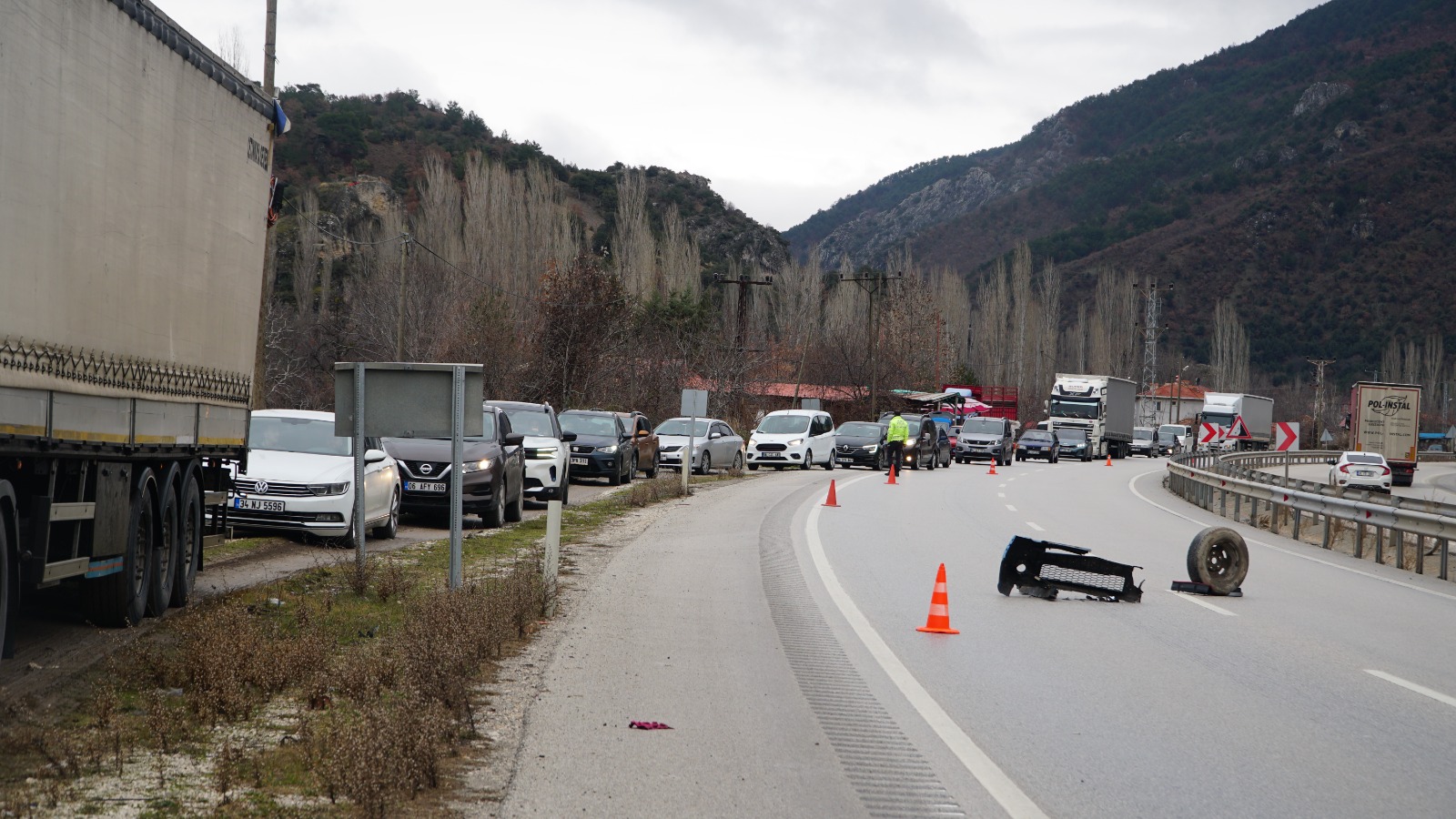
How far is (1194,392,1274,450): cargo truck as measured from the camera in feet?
275

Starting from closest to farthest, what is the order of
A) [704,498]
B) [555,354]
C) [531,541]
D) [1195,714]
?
[1195,714] → [531,541] → [704,498] → [555,354]

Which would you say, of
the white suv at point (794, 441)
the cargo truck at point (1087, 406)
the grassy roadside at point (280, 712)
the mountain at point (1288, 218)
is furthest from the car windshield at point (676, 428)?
the mountain at point (1288, 218)

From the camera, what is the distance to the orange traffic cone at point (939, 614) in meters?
Result: 10.9

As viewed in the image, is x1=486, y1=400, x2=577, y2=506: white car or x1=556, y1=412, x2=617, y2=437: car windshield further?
x1=556, y1=412, x2=617, y2=437: car windshield

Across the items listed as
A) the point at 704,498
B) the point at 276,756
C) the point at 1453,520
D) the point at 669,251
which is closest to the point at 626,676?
the point at 276,756

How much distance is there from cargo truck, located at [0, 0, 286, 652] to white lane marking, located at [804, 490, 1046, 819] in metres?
5.02

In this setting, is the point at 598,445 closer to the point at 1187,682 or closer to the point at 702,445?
the point at 702,445

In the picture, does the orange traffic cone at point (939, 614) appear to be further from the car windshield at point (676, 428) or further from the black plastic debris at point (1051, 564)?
the car windshield at point (676, 428)

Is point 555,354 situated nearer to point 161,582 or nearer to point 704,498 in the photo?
point 704,498

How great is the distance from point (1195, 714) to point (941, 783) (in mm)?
2476

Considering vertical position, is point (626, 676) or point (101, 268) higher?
point (101, 268)

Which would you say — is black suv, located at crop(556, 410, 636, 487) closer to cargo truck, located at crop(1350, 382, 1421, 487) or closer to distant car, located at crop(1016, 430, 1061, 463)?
cargo truck, located at crop(1350, 382, 1421, 487)

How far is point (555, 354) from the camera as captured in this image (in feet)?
164

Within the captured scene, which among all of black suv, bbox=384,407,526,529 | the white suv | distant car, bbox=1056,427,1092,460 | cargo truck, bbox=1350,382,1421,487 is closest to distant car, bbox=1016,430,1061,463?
distant car, bbox=1056,427,1092,460
